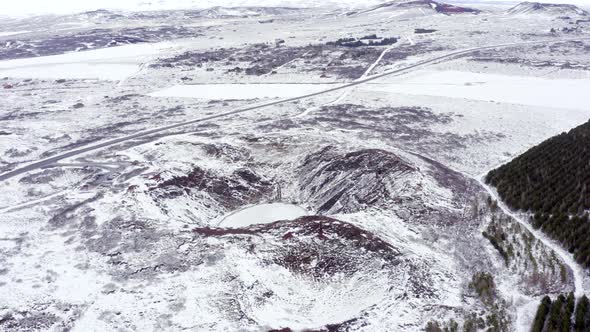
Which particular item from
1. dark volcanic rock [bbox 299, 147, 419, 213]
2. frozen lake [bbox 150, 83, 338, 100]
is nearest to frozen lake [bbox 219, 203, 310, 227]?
dark volcanic rock [bbox 299, 147, 419, 213]

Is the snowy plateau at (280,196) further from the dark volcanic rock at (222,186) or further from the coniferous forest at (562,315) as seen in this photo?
the coniferous forest at (562,315)

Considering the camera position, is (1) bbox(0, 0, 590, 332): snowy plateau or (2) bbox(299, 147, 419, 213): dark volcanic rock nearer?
(1) bbox(0, 0, 590, 332): snowy plateau

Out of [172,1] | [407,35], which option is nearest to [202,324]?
[407,35]

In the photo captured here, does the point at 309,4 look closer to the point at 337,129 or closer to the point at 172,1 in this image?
the point at 172,1

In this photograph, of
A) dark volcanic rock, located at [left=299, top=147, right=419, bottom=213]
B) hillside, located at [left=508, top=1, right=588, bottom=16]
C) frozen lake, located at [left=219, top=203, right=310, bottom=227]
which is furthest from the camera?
hillside, located at [left=508, top=1, right=588, bottom=16]

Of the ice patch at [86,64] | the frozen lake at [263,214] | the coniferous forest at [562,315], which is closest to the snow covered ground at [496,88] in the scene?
the frozen lake at [263,214]

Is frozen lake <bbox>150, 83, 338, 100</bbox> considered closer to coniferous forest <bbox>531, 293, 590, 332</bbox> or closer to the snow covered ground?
the snow covered ground
